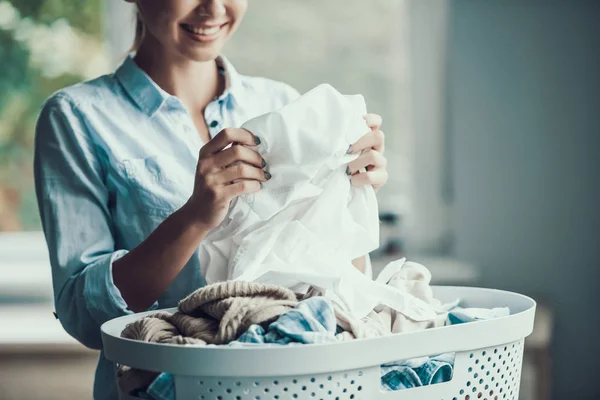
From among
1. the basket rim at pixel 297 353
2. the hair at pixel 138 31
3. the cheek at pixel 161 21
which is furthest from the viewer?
the hair at pixel 138 31

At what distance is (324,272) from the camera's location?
85 centimetres

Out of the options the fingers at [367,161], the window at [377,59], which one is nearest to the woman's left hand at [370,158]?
the fingers at [367,161]

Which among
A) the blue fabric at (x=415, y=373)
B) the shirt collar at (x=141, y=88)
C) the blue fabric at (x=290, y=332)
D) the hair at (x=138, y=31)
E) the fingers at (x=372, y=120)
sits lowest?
the blue fabric at (x=415, y=373)

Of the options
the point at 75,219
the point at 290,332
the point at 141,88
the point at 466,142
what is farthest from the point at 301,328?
the point at 466,142

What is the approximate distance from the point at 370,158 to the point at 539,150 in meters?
1.44

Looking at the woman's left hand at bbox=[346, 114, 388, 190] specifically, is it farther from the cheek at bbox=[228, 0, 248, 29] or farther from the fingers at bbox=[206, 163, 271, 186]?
the cheek at bbox=[228, 0, 248, 29]

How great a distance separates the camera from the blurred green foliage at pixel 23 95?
8.29ft

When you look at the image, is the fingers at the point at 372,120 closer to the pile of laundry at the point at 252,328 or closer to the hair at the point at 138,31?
the pile of laundry at the point at 252,328

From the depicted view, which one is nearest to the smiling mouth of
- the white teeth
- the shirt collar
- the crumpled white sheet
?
the white teeth

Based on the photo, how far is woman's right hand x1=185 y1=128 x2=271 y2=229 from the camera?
0.83m

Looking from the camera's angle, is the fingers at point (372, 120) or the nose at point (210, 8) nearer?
the fingers at point (372, 120)

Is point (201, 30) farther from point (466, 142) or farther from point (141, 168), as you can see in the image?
point (466, 142)

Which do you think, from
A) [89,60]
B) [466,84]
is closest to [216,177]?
[466,84]

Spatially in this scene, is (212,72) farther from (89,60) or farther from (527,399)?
(89,60)
